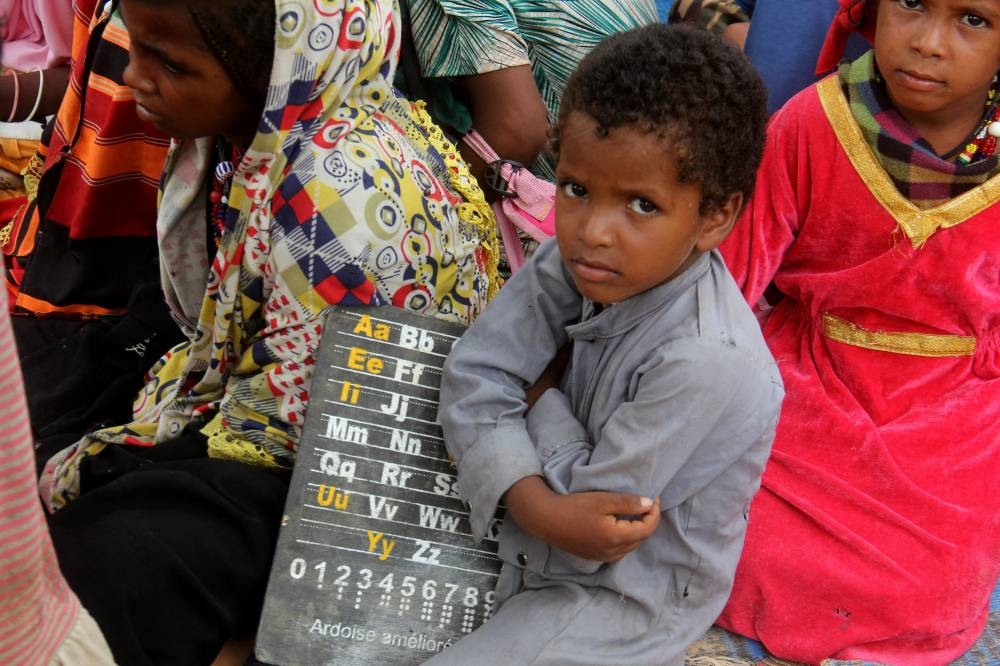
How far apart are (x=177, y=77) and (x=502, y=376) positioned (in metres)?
0.87

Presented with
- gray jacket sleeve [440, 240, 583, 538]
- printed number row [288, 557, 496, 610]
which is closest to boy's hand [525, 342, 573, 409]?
gray jacket sleeve [440, 240, 583, 538]

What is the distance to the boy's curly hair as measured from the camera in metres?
1.59

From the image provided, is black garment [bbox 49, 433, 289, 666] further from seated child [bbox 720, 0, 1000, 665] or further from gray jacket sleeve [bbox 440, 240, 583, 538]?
seated child [bbox 720, 0, 1000, 665]

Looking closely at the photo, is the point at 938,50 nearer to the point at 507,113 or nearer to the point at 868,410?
the point at 868,410

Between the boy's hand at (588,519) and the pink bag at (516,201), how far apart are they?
1040 mm

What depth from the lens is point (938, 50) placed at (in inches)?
78.7

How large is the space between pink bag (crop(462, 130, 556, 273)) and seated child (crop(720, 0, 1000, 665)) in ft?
1.82

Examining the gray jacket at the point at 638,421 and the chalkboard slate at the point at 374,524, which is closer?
the gray jacket at the point at 638,421

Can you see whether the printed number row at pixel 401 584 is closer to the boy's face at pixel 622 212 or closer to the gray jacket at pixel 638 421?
the gray jacket at pixel 638 421

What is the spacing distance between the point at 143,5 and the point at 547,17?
1.27 meters

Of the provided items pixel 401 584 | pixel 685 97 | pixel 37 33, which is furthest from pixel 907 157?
pixel 37 33

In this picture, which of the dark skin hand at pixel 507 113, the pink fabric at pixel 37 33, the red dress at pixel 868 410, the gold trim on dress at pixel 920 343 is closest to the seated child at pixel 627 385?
the red dress at pixel 868 410

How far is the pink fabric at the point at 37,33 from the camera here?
3.36 m

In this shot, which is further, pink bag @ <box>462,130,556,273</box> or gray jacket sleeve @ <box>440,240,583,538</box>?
pink bag @ <box>462,130,556,273</box>
